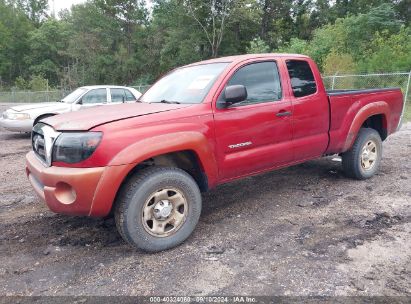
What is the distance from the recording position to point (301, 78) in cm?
482

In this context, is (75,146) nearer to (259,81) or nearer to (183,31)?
(259,81)

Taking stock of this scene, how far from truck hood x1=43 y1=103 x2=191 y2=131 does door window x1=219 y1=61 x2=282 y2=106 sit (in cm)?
80

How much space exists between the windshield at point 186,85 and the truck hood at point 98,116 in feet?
0.89

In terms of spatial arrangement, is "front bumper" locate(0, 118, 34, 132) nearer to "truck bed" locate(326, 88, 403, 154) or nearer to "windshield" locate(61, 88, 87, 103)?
"windshield" locate(61, 88, 87, 103)

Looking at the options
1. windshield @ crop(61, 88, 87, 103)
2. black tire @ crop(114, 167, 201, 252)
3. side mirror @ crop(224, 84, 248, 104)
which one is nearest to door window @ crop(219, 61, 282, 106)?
side mirror @ crop(224, 84, 248, 104)

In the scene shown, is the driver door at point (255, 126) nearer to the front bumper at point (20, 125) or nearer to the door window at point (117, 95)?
the door window at point (117, 95)

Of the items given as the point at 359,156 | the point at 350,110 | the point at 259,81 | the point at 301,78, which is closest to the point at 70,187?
the point at 259,81

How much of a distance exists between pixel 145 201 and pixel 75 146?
79cm

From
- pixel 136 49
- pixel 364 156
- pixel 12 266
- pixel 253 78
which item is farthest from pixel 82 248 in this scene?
pixel 136 49

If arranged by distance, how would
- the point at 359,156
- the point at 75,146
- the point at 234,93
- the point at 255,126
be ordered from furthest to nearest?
the point at 359,156 → the point at 255,126 → the point at 234,93 → the point at 75,146

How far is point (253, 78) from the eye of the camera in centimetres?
430

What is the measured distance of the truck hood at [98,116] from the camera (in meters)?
3.28

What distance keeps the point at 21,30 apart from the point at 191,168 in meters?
69.8

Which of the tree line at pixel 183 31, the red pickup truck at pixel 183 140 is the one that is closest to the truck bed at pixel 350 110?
the red pickup truck at pixel 183 140
